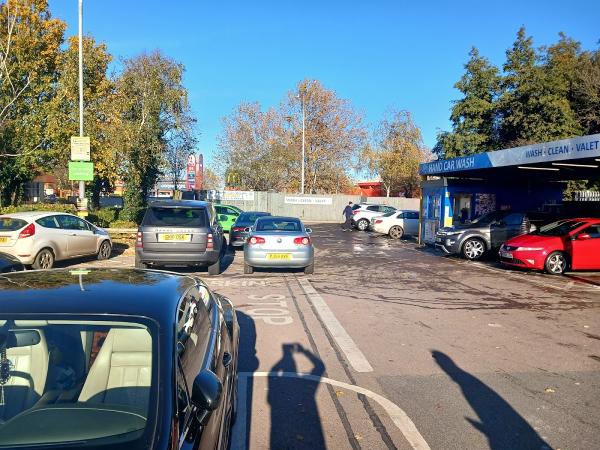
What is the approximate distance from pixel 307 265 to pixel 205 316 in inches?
352

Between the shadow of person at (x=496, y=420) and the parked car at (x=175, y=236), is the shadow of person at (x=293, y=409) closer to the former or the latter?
the shadow of person at (x=496, y=420)

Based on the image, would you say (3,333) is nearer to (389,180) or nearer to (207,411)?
(207,411)

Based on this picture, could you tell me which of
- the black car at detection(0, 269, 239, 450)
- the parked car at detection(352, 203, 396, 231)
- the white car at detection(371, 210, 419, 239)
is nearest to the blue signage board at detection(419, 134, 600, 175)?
the white car at detection(371, 210, 419, 239)

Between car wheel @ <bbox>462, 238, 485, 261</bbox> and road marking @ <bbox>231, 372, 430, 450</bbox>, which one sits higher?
car wheel @ <bbox>462, 238, 485, 261</bbox>

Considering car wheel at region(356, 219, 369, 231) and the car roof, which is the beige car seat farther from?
car wheel at region(356, 219, 369, 231)

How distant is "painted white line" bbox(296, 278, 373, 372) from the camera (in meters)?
6.02

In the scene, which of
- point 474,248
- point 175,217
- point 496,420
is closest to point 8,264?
point 175,217

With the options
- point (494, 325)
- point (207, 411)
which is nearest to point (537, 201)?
point (494, 325)

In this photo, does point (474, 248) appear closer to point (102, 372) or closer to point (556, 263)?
point (556, 263)

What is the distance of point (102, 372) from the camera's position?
9.07 feet

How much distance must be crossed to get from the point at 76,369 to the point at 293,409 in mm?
2349

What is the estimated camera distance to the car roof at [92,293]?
9.14ft

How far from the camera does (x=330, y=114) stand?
48906 millimetres

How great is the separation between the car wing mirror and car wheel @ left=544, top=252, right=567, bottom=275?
41.4 feet
